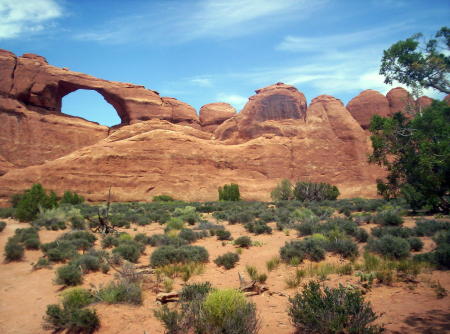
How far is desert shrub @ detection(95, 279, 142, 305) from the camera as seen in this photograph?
6117mm

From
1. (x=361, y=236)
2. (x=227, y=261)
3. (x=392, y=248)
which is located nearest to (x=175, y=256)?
(x=227, y=261)

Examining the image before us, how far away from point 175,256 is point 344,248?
16.5 feet

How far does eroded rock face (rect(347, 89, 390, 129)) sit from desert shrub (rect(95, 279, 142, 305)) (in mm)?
57111

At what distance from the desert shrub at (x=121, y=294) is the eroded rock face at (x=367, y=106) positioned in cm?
5711

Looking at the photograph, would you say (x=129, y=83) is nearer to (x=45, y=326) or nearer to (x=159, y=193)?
(x=159, y=193)

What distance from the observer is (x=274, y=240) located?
1251cm

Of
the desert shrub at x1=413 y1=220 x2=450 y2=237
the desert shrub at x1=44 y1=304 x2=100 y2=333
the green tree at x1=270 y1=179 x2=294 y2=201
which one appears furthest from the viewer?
the green tree at x1=270 y1=179 x2=294 y2=201

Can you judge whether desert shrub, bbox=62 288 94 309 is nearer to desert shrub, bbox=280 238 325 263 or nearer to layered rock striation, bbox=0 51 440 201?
desert shrub, bbox=280 238 325 263

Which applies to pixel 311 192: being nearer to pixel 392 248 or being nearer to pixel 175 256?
pixel 392 248

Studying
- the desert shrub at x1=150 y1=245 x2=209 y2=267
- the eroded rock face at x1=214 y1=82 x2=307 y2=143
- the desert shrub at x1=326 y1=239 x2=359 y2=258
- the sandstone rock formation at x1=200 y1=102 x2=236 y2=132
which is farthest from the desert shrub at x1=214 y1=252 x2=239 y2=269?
the sandstone rock formation at x1=200 y1=102 x2=236 y2=132

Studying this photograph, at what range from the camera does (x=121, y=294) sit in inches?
245

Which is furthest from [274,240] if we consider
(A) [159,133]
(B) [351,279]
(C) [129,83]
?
(C) [129,83]

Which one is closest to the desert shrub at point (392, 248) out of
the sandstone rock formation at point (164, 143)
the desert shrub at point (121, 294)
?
the desert shrub at point (121, 294)

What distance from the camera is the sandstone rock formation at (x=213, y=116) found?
63250mm
